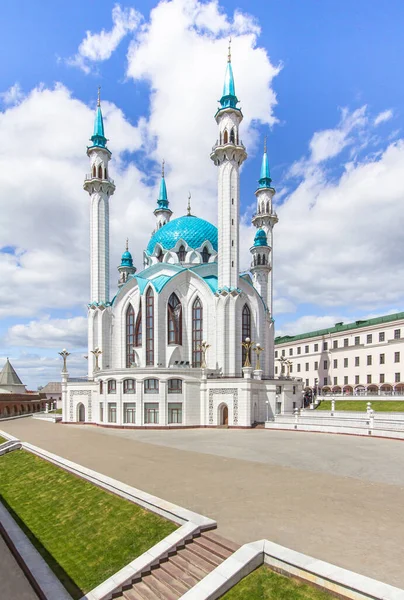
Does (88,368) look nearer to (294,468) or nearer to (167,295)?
(167,295)

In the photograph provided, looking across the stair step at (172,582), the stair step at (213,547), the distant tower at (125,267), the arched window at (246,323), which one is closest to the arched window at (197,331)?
the arched window at (246,323)

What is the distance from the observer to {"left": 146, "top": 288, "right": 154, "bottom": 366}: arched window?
4350 centimetres

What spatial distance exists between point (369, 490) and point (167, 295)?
3274 centimetres

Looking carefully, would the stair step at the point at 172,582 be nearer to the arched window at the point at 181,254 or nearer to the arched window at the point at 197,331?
the arched window at the point at 197,331

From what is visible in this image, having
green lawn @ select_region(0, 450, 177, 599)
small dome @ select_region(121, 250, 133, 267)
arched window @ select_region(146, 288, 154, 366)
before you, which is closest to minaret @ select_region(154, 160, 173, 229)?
small dome @ select_region(121, 250, 133, 267)

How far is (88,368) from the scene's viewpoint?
161ft

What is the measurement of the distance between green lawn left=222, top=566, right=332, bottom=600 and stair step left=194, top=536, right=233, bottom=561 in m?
0.78

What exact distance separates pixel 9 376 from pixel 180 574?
7432 centimetres

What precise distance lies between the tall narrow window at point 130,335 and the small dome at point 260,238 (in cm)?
2044

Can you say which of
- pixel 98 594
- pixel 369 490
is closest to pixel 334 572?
pixel 98 594

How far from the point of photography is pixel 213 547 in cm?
902

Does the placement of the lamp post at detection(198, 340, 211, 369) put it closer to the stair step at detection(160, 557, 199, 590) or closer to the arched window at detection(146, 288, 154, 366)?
the arched window at detection(146, 288, 154, 366)

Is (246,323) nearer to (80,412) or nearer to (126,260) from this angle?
(80,412)

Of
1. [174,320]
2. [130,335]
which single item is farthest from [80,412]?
[174,320]
